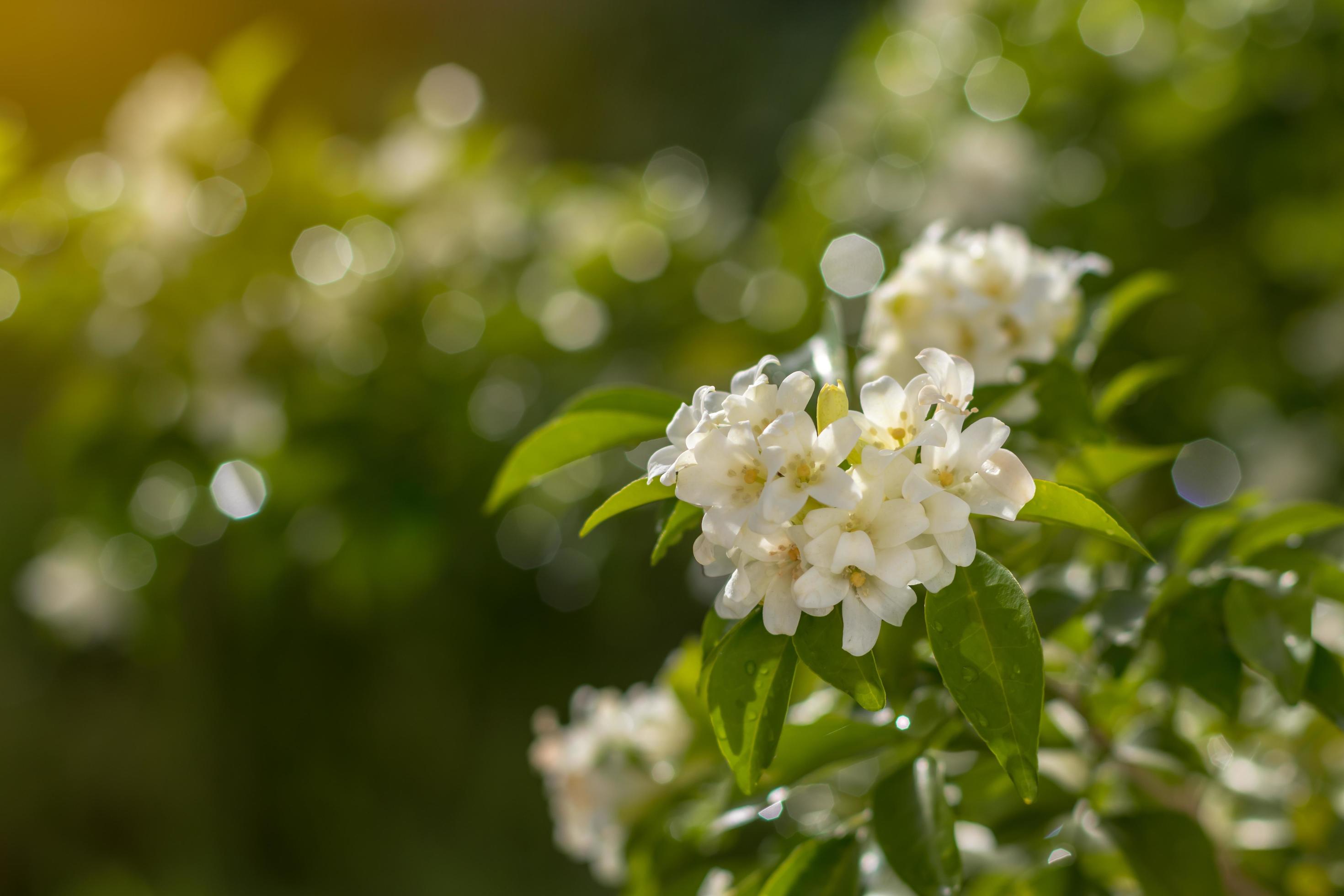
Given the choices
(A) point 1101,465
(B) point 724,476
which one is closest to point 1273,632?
(A) point 1101,465

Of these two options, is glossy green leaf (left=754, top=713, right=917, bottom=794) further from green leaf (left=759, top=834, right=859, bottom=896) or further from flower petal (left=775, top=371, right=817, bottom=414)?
flower petal (left=775, top=371, right=817, bottom=414)

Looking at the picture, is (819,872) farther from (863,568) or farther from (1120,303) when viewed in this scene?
(1120,303)

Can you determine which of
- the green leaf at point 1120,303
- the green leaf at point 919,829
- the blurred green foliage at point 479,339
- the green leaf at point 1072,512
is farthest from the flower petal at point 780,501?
the blurred green foliage at point 479,339

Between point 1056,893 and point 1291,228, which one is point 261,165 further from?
point 1291,228

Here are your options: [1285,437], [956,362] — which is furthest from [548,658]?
[956,362]

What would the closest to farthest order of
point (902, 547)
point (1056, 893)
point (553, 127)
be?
1. point (902, 547)
2. point (1056, 893)
3. point (553, 127)

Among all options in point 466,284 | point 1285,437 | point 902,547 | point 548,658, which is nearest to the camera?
point 902,547
